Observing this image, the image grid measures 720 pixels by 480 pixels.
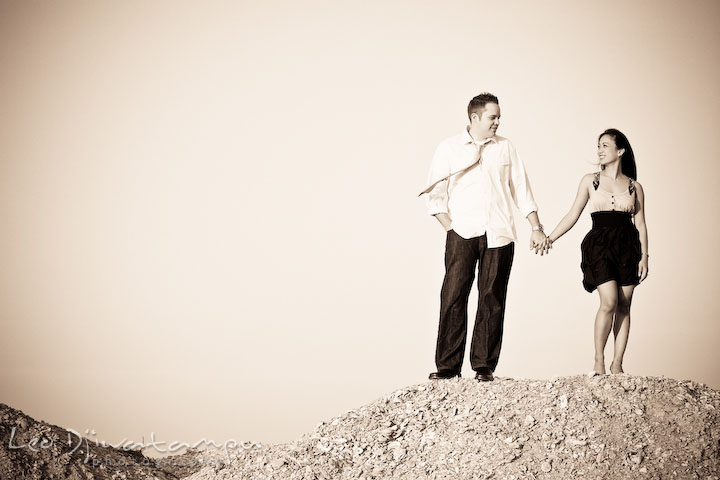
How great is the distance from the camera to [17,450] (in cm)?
769

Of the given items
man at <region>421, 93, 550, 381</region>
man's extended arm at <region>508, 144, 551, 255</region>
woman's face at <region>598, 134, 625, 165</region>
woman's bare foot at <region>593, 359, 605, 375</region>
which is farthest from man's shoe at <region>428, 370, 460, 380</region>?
woman's face at <region>598, 134, 625, 165</region>

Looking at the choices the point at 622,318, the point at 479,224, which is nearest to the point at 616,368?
the point at 622,318

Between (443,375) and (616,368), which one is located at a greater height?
(616,368)

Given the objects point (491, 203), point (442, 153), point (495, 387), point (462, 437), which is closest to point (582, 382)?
point (495, 387)

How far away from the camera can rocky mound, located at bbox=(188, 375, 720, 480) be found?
625 centimetres

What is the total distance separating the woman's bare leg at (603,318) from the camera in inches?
295

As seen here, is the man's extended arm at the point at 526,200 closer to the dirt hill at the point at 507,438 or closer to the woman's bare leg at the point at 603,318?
the woman's bare leg at the point at 603,318

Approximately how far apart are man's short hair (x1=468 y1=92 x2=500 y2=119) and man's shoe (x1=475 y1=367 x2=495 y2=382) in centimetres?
262

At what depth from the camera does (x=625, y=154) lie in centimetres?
782

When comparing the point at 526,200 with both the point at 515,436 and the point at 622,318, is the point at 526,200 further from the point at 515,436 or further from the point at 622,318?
the point at 515,436

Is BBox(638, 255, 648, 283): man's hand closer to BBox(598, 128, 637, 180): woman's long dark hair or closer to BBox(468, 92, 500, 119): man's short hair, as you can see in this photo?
BBox(598, 128, 637, 180): woman's long dark hair

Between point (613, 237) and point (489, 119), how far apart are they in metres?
1.73

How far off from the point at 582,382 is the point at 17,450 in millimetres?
5696

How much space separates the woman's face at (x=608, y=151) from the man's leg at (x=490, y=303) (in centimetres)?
130
